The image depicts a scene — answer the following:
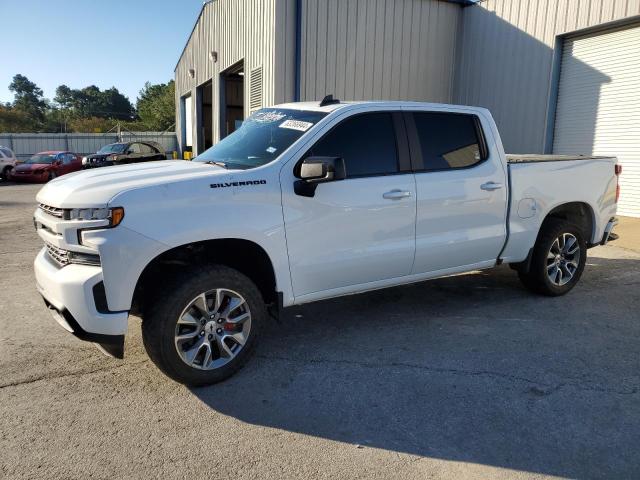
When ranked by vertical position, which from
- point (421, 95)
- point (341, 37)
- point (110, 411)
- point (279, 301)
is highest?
point (341, 37)

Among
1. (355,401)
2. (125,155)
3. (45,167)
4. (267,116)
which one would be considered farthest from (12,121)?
→ (355,401)

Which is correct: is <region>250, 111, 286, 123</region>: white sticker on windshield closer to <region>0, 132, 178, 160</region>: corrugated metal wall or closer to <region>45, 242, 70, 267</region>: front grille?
<region>45, 242, 70, 267</region>: front grille

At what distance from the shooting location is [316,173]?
3.74 metres

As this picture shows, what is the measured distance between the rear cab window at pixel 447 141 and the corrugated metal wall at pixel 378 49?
886 centimetres

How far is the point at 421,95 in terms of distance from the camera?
14.9 metres

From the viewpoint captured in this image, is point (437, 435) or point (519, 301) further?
point (519, 301)

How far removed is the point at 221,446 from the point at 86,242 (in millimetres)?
1471

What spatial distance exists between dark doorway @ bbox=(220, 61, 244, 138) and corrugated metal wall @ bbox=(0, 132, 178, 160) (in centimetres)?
802

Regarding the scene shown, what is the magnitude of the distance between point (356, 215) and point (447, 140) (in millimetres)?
1313

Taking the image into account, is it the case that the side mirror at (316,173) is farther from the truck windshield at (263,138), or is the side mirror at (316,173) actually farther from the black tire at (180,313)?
the black tire at (180,313)

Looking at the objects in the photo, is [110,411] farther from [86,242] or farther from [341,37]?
[341,37]

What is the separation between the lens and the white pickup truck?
3326 mm

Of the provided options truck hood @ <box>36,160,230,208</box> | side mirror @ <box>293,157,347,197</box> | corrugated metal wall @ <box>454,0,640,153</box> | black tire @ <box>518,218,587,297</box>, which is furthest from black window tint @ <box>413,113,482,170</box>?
corrugated metal wall @ <box>454,0,640,153</box>

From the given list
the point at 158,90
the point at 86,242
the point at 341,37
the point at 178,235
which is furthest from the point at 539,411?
the point at 158,90
